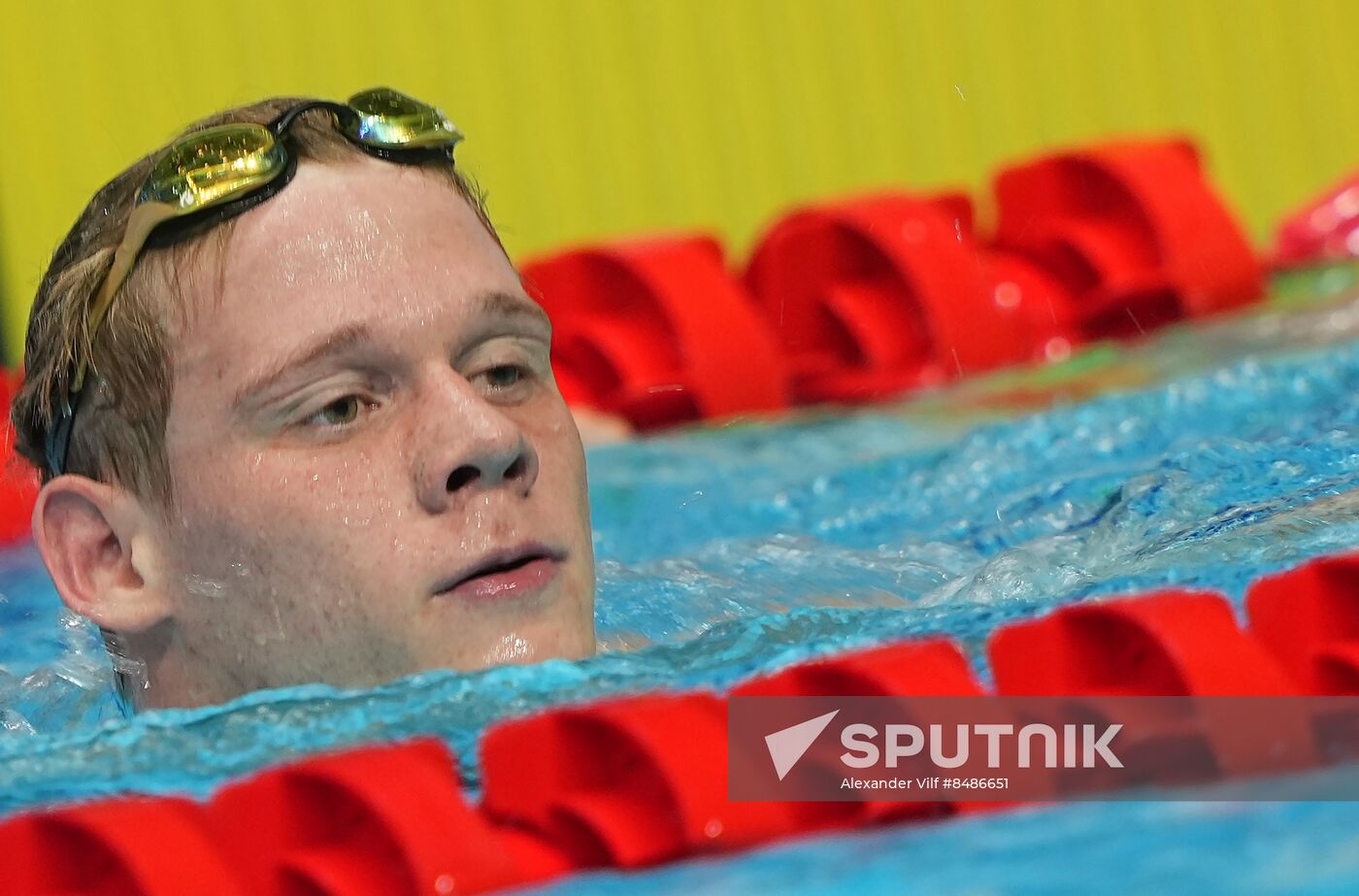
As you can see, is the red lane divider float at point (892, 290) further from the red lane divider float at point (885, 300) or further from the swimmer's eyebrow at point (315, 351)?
the swimmer's eyebrow at point (315, 351)

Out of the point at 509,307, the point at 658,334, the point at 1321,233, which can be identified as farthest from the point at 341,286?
the point at 1321,233

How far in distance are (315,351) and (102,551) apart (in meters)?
0.33

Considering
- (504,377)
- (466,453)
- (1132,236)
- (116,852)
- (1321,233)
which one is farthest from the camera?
(1321,233)

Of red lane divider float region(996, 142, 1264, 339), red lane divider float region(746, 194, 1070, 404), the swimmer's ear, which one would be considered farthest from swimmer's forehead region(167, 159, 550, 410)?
red lane divider float region(996, 142, 1264, 339)

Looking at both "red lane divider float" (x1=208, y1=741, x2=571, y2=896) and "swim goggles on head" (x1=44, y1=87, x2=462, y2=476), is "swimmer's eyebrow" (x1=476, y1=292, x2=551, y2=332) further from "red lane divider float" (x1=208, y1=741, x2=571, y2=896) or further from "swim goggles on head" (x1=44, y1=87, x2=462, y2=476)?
"red lane divider float" (x1=208, y1=741, x2=571, y2=896)

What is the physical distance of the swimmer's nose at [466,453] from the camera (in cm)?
192

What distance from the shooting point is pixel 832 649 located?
1.95m

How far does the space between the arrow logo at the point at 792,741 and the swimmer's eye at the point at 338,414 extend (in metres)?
0.50

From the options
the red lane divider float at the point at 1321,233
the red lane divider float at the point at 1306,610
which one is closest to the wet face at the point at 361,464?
the red lane divider float at the point at 1306,610

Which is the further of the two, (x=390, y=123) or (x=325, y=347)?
(x=390, y=123)

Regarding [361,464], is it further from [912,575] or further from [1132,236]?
[1132,236]

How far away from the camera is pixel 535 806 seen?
1.74 m

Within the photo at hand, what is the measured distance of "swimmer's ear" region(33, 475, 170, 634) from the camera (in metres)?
2.06

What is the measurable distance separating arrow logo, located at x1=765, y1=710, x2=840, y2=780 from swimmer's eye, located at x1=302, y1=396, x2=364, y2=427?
1.64 feet
